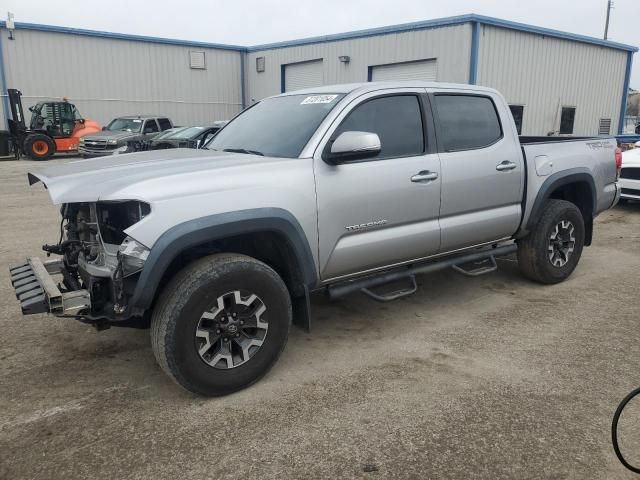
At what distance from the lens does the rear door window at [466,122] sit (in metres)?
4.36

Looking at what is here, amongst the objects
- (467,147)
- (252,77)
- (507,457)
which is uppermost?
(252,77)

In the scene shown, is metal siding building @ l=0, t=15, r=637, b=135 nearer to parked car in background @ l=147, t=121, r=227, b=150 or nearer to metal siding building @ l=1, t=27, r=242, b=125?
metal siding building @ l=1, t=27, r=242, b=125

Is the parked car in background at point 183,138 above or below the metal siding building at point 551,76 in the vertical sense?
below

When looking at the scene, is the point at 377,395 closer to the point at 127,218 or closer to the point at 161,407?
the point at 161,407

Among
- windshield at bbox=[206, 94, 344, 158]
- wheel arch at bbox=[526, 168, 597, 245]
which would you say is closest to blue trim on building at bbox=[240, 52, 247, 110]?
wheel arch at bbox=[526, 168, 597, 245]

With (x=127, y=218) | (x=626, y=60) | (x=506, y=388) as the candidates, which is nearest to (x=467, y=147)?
(x=506, y=388)

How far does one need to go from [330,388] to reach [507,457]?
113 cm

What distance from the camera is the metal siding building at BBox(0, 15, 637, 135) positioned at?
54.5ft

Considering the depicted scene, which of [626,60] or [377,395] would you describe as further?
[626,60]

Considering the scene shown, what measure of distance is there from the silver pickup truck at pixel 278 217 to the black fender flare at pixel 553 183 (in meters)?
0.03

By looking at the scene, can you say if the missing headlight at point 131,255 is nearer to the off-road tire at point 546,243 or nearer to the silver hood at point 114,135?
the off-road tire at point 546,243

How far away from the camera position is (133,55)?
24.6 metres

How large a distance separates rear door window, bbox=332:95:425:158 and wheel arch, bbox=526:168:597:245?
1550 mm

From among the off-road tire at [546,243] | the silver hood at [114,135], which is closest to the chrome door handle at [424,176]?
the off-road tire at [546,243]
